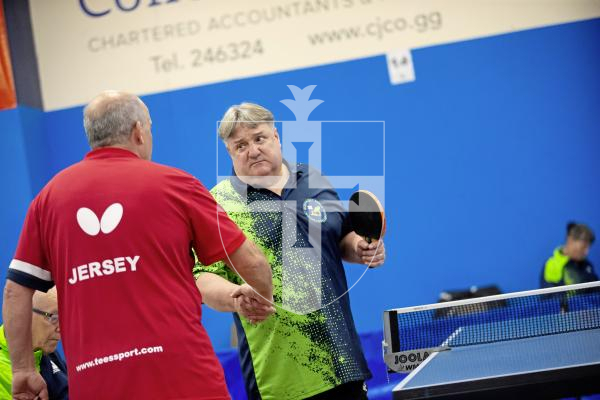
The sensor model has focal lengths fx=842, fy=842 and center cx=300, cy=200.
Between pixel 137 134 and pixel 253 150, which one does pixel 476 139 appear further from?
pixel 137 134

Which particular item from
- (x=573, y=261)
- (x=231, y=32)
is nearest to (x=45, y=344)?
(x=231, y=32)

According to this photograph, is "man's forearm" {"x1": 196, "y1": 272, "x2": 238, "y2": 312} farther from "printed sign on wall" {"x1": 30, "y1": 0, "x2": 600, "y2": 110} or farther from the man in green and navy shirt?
"printed sign on wall" {"x1": 30, "y1": 0, "x2": 600, "y2": 110}

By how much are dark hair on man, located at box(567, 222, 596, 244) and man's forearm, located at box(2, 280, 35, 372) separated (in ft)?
22.0

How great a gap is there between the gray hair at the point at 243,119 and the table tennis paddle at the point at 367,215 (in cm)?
49

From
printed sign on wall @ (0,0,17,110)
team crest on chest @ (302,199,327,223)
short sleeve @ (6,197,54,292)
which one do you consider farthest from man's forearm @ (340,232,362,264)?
printed sign on wall @ (0,0,17,110)

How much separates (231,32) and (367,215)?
19.2ft

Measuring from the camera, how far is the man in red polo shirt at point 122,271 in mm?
2725

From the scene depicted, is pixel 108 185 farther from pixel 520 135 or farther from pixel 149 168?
pixel 520 135

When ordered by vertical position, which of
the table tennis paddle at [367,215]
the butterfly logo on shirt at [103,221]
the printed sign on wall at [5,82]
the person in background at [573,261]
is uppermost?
the printed sign on wall at [5,82]

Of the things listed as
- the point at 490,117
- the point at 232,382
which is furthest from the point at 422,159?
the point at 232,382

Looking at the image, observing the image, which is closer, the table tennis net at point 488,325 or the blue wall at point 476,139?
the table tennis net at point 488,325

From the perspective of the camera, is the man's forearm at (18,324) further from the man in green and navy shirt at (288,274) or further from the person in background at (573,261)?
the person in background at (573,261)

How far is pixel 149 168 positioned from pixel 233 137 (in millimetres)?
699

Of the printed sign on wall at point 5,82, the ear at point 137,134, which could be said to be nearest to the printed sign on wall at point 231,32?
the printed sign on wall at point 5,82
